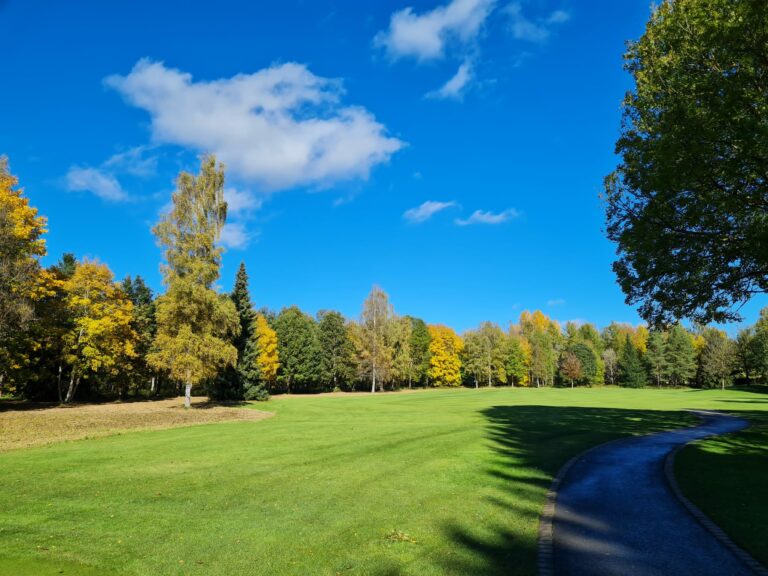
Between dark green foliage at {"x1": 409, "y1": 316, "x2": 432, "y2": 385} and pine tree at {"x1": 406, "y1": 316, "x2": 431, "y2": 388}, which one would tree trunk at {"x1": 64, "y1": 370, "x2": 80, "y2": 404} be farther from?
dark green foliage at {"x1": 409, "y1": 316, "x2": 432, "y2": 385}

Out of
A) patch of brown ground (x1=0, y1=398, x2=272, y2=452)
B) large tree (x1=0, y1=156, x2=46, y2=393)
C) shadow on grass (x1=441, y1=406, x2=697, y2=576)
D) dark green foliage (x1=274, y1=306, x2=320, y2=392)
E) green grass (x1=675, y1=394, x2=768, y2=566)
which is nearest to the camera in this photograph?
shadow on grass (x1=441, y1=406, x2=697, y2=576)

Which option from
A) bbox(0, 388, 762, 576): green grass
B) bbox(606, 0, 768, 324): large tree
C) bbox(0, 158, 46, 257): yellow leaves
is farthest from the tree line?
bbox(0, 388, 762, 576): green grass

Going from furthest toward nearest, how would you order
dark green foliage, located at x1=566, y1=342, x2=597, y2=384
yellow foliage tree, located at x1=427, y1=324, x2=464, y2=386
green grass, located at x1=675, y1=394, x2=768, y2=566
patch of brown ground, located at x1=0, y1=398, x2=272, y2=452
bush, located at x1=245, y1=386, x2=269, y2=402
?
dark green foliage, located at x1=566, y1=342, x2=597, y2=384, yellow foliage tree, located at x1=427, y1=324, x2=464, y2=386, bush, located at x1=245, y1=386, x2=269, y2=402, patch of brown ground, located at x1=0, y1=398, x2=272, y2=452, green grass, located at x1=675, y1=394, x2=768, y2=566

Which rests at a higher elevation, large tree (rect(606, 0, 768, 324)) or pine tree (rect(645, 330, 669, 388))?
large tree (rect(606, 0, 768, 324))

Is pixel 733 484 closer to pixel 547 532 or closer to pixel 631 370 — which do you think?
pixel 547 532

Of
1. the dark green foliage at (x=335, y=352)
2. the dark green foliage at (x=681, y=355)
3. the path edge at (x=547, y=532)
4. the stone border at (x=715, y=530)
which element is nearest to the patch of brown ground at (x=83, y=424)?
the path edge at (x=547, y=532)

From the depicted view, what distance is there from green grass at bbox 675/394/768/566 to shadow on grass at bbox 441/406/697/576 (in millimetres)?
3246

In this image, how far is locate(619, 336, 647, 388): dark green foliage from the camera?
102m

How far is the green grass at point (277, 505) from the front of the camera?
22.7 feet

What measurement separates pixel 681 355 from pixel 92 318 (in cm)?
10647

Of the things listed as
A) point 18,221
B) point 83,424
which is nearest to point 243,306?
point 18,221

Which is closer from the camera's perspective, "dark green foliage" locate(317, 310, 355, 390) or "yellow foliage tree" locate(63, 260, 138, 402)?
"yellow foliage tree" locate(63, 260, 138, 402)

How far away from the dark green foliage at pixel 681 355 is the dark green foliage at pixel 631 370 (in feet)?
18.5

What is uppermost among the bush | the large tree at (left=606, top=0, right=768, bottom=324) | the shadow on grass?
the large tree at (left=606, top=0, right=768, bottom=324)
